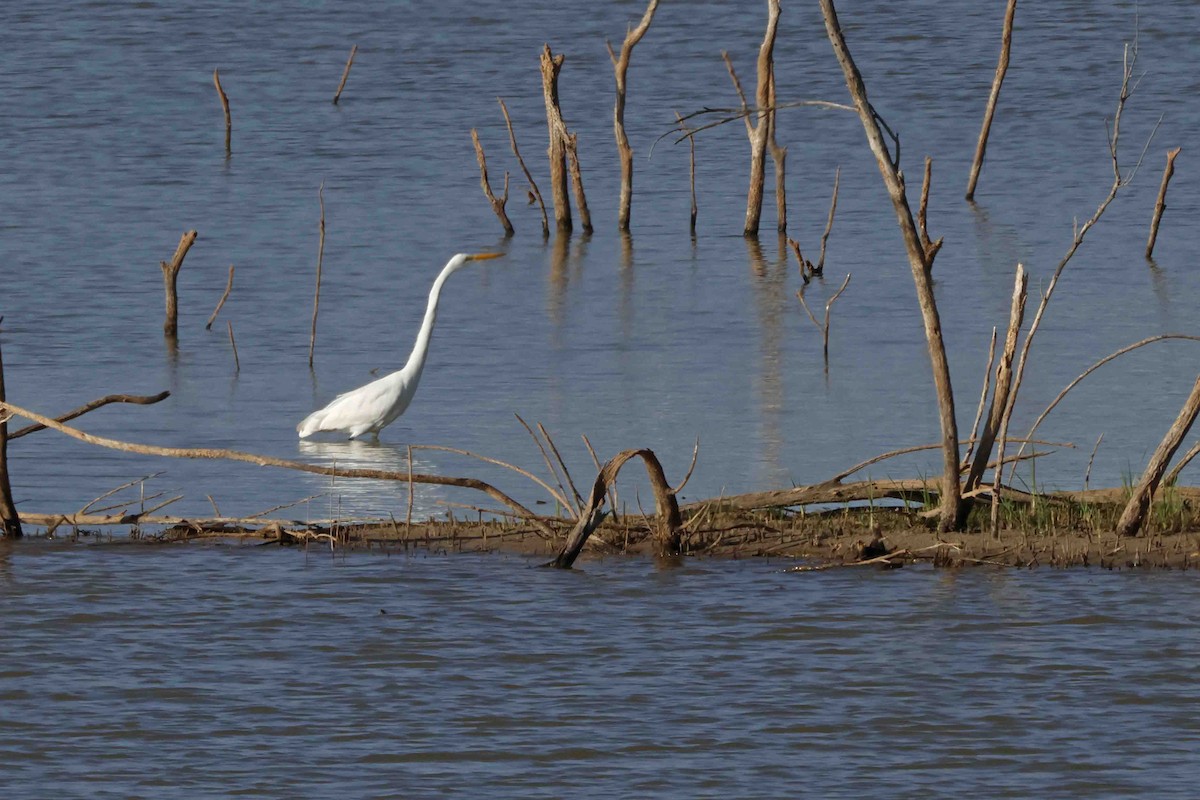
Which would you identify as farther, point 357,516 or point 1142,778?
point 357,516

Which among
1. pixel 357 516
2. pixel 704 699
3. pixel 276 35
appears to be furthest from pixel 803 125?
pixel 704 699

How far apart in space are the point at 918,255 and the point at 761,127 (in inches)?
532

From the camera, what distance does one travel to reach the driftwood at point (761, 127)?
21.1 m

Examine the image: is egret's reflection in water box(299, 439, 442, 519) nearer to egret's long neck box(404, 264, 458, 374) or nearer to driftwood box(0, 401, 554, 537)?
egret's long neck box(404, 264, 458, 374)

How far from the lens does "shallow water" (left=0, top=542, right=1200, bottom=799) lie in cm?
654

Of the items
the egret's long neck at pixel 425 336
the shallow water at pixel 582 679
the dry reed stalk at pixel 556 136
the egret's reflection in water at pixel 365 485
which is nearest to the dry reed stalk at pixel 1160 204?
the dry reed stalk at pixel 556 136

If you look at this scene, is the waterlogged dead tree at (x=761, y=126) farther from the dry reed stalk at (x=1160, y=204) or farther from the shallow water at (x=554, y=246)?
the dry reed stalk at (x=1160, y=204)

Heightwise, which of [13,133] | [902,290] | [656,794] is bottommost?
[656,794]

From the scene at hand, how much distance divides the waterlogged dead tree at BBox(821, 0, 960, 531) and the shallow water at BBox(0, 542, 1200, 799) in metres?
0.47

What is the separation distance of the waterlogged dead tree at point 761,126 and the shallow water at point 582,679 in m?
11.3

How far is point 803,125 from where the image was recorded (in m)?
32.2

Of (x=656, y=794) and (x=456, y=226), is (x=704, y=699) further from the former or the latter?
(x=456, y=226)

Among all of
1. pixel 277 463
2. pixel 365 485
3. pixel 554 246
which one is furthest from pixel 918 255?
pixel 554 246

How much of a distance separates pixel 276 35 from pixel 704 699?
1588 inches
